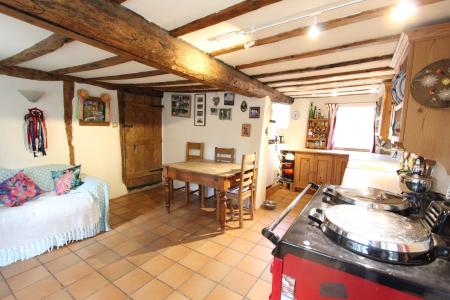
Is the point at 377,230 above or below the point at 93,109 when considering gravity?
below

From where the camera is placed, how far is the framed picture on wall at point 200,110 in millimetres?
4086

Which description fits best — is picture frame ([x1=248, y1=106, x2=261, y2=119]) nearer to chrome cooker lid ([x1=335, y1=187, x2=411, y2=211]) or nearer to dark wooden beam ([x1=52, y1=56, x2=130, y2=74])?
dark wooden beam ([x1=52, y1=56, x2=130, y2=74])

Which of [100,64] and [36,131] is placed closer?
[100,64]

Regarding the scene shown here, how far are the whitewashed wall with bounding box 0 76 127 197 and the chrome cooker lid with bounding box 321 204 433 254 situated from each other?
3.72 metres

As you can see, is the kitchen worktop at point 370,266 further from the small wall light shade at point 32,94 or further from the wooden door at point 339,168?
the wooden door at point 339,168

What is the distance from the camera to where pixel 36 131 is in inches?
115

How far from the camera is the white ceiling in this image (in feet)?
3.98

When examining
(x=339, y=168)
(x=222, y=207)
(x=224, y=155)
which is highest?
(x=224, y=155)

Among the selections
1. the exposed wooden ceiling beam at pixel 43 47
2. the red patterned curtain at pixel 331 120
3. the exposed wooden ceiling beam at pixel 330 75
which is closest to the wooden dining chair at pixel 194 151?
the exposed wooden ceiling beam at pixel 330 75

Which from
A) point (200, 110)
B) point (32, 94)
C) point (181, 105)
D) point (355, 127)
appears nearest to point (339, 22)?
point (200, 110)

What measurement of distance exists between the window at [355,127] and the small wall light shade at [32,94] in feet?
17.2

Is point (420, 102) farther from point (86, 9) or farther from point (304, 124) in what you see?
point (304, 124)

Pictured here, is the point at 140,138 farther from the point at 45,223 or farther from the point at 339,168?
the point at 339,168

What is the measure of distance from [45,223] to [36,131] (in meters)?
1.39
